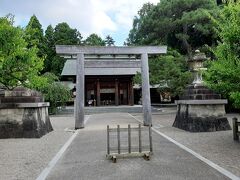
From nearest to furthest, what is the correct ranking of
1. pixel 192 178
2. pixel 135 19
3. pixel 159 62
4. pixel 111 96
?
1. pixel 192 178
2. pixel 159 62
3. pixel 111 96
4. pixel 135 19

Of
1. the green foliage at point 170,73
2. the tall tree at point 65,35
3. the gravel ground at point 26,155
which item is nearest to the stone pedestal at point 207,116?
the gravel ground at point 26,155

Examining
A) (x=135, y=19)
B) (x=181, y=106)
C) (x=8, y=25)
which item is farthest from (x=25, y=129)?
(x=135, y=19)

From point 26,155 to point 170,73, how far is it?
1982 cm

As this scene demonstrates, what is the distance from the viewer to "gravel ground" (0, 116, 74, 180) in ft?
27.1

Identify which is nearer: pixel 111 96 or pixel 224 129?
pixel 224 129

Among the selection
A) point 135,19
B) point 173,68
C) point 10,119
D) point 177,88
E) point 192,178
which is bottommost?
point 192,178

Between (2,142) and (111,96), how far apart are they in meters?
31.1

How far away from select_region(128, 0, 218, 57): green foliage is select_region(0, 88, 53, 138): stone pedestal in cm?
2127

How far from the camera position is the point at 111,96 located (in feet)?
147

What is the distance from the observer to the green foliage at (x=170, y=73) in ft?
92.3

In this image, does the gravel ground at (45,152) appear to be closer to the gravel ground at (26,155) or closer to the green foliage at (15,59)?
the gravel ground at (26,155)

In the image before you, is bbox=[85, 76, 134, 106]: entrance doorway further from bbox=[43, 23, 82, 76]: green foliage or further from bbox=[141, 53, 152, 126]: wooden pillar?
bbox=[141, 53, 152, 126]: wooden pillar

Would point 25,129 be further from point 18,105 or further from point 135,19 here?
point 135,19

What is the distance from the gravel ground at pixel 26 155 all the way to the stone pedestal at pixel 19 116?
0.57 meters
